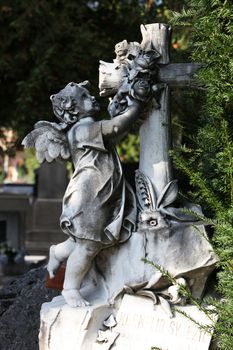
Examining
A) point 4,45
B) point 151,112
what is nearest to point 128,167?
point 151,112

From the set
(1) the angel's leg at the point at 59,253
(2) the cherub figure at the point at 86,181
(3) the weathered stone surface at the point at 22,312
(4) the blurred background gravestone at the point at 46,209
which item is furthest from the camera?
(4) the blurred background gravestone at the point at 46,209

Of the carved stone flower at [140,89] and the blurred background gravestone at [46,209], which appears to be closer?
the carved stone flower at [140,89]

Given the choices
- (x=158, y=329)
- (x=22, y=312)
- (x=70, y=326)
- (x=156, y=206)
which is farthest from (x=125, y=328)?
(x=22, y=312)

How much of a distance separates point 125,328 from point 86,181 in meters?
0.93

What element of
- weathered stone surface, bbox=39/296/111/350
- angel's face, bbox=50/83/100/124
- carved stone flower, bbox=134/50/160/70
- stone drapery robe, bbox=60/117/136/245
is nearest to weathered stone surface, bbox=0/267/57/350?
weathered stone surface, bbox=39/296/111/350

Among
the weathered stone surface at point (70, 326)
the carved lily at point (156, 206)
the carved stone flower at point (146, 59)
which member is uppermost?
the carved stone flower at point (146, 59)

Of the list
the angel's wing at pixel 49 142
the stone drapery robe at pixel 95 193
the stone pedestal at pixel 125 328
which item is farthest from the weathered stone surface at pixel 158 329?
the angel's wing at pixel 49 142

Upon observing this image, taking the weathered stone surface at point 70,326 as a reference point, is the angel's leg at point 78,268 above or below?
above

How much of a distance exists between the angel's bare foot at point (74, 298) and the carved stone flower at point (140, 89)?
4.18 ft

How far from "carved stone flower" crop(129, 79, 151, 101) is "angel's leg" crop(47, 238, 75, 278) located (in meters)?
0.99

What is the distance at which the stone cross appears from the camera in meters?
4.82

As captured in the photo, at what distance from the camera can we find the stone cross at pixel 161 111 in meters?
4.82

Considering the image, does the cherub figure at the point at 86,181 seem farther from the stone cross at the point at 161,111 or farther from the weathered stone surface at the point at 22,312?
the weathered stone surface at the point at 22,312

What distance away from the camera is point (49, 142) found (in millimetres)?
4777
